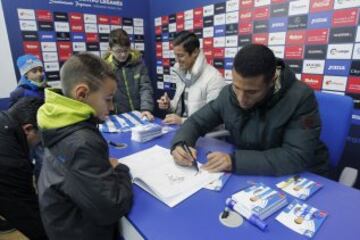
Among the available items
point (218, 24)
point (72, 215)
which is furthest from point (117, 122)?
point (218, 24)

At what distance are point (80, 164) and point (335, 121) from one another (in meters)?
1.28

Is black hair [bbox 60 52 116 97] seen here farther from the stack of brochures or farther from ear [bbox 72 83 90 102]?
the stack of brochures

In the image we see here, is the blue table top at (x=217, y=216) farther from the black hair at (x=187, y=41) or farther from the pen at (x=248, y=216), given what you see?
the black hair at (x=187, y=41)

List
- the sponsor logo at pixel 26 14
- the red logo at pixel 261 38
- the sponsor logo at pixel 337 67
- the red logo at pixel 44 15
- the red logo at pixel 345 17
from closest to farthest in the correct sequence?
1. the red logo at pixel 345 17
2. the sponsor logo at pixel 337 67
3. the red logo at pixel 261 38
4. the sponsor logo at pixel 26 14
5. the red logo at pixel 44 15

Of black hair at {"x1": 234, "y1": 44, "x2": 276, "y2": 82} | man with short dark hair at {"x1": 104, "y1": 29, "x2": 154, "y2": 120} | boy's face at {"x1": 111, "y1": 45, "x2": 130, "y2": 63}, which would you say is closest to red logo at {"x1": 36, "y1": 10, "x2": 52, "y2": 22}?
man with short dark hair at {"x1": 104, "y1": 29, "x2": 154, "y2": 120}

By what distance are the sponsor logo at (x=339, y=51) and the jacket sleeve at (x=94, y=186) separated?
2.00m

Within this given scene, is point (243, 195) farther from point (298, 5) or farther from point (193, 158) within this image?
point (298, 5)


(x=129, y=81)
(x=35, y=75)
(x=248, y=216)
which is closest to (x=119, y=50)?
(x=129, y=81)

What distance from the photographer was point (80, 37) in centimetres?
316

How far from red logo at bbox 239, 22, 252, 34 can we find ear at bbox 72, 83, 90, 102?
207cm

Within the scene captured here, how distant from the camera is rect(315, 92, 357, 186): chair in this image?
1.29 meters

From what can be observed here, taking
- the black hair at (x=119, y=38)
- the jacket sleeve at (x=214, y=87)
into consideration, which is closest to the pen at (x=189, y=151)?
the jacket sleeve at (x=214, y=87)

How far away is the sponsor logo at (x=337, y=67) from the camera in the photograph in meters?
1.95

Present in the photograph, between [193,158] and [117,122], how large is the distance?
950 millimetres
